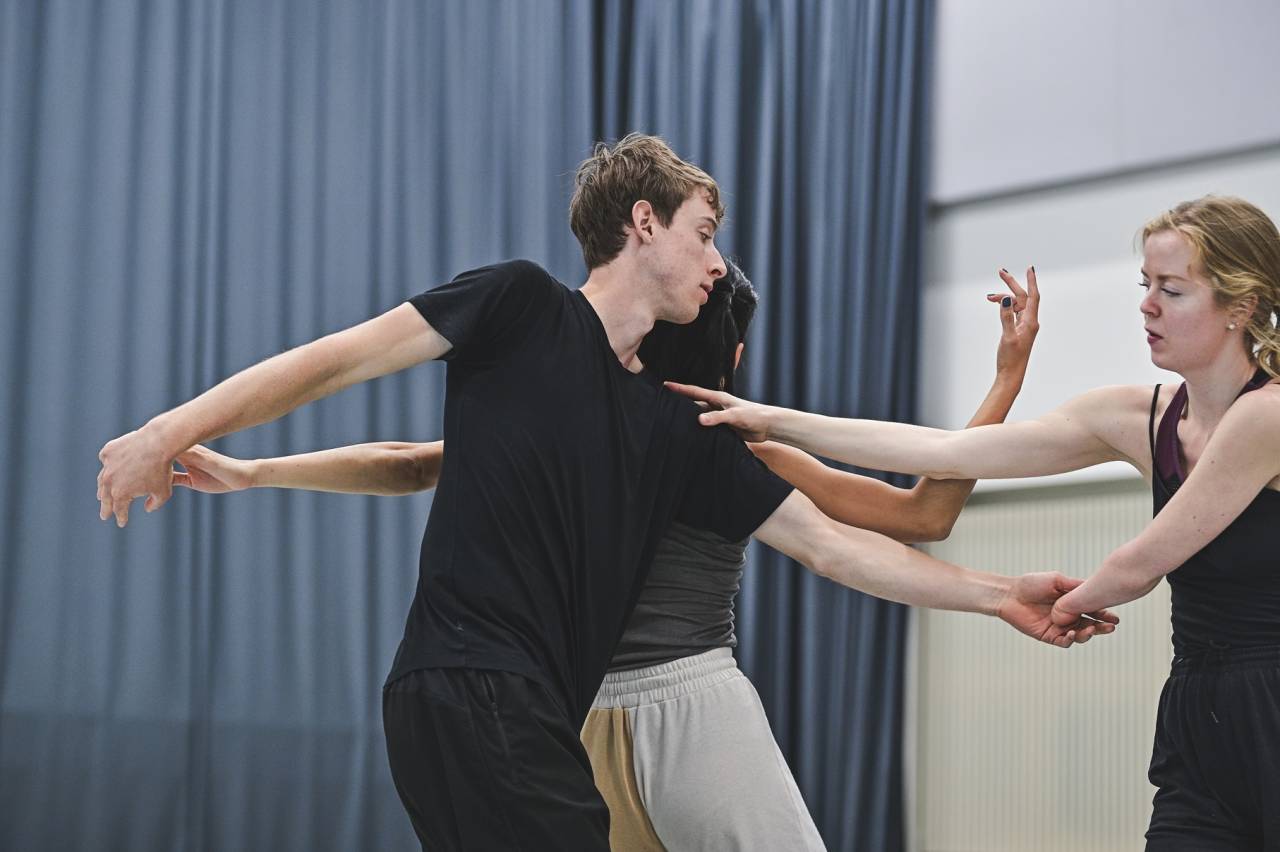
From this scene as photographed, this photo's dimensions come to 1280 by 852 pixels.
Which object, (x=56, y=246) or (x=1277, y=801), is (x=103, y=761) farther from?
(x=1277, y=801)

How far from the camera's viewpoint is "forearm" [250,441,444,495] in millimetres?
2180

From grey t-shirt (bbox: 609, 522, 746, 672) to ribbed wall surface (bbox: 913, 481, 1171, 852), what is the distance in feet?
6.47

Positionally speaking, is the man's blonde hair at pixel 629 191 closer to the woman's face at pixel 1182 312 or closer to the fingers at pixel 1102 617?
the woman's face at pixel 1182 312

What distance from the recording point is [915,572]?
215 centimetres

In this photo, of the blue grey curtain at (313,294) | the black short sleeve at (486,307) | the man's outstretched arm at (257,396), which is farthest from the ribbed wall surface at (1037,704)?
the man's outstretched arm at (257,396)

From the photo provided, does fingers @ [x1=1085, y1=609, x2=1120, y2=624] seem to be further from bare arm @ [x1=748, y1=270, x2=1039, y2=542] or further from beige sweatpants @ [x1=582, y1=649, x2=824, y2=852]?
beige sweatpants @ [x1=582, y1=649, x2=824, y2=852]

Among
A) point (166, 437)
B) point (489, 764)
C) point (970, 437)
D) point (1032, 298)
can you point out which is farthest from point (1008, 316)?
point (166, 437)

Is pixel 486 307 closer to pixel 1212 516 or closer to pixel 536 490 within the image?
pixel 536 490

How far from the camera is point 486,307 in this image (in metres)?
1.79

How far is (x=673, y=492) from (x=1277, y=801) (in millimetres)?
847

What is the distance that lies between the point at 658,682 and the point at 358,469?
573mm

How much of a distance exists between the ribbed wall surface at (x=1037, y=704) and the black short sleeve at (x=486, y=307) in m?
2.42

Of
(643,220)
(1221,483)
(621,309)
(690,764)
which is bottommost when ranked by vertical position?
(690,764)

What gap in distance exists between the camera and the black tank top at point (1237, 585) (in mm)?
1755
